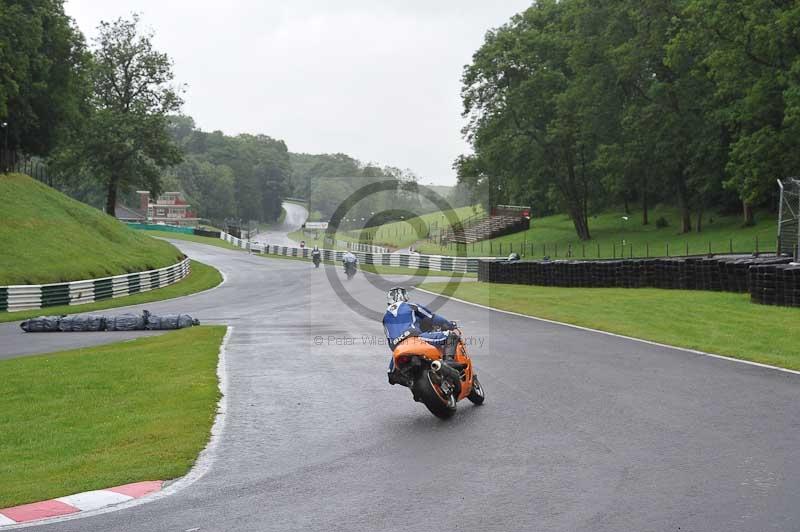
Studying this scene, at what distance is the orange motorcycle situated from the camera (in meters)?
10.6

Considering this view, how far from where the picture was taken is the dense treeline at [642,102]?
47.2 m

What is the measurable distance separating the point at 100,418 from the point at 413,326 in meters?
4.34

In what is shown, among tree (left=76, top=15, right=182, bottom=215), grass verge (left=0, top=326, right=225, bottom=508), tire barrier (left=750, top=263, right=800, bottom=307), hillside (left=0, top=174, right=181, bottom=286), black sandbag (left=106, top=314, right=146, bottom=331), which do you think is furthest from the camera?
tree (left=76, top=15, right=182, bottom=215)

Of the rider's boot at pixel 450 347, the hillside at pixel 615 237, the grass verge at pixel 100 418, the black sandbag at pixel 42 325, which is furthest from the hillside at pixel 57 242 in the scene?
the hillside at pixel 615 237

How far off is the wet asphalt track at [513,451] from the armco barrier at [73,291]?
1778 centimetres

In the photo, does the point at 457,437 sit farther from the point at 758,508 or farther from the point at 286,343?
the point at 286,343

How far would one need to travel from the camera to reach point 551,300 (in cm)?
2992

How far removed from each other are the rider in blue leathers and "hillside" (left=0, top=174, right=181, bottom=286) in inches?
1055

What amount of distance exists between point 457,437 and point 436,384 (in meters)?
1.07

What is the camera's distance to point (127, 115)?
254 feet

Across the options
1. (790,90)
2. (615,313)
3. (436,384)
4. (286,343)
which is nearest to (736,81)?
(790,90)

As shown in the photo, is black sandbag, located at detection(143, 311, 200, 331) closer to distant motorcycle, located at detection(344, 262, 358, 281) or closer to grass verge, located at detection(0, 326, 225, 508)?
grass verge, located at detection(0, 326, 225, 508)

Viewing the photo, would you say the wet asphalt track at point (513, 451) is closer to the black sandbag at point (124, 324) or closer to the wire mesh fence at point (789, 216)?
the black sandbag at point (124, 324)

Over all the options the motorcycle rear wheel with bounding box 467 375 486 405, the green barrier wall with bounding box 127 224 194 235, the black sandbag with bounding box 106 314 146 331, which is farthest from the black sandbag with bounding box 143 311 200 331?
the green barrier wall with bounding box 127 224 194 235
